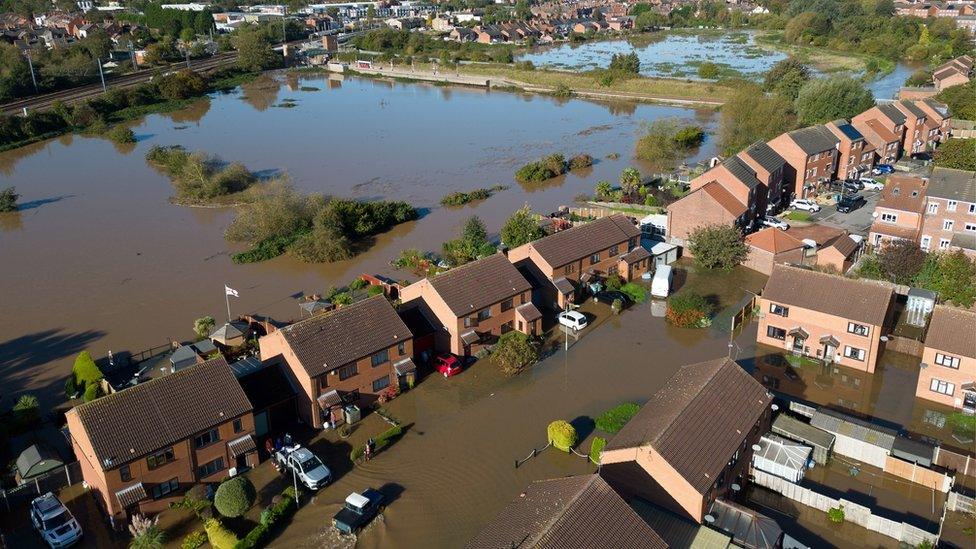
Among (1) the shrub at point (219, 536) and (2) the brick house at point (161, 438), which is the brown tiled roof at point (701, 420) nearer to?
(1) the shrub at point (219, 536)

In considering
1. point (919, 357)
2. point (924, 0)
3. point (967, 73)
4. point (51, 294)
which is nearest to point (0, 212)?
point (51, 294)

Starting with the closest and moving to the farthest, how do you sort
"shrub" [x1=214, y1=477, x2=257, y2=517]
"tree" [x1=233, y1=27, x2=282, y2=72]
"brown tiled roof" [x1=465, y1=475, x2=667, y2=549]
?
"brown tiled roof" [x1=465, y1=475, x2=667, y2=549] → "shrub" [x1=214, y1=477, x2=257, y2=517] → "tree" [x1=233, y1=27, x2=282, y2=72]

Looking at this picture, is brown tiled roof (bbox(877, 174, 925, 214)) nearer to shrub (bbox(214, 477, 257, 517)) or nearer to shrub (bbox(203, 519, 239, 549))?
shrub (bbox(214, 477, 257, 517))

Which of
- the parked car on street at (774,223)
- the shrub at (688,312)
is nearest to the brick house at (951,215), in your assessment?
the parked car on street at (774,223)

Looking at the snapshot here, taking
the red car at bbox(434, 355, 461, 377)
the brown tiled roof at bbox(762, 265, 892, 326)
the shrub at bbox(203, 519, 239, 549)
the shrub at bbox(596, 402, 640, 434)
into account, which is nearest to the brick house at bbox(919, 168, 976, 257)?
the brown tiled roof at bbox(762, 265, 892, 326)

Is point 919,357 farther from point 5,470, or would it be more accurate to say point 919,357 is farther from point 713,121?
point 713,121

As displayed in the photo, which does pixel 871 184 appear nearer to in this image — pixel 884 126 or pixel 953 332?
pixel 884 126
